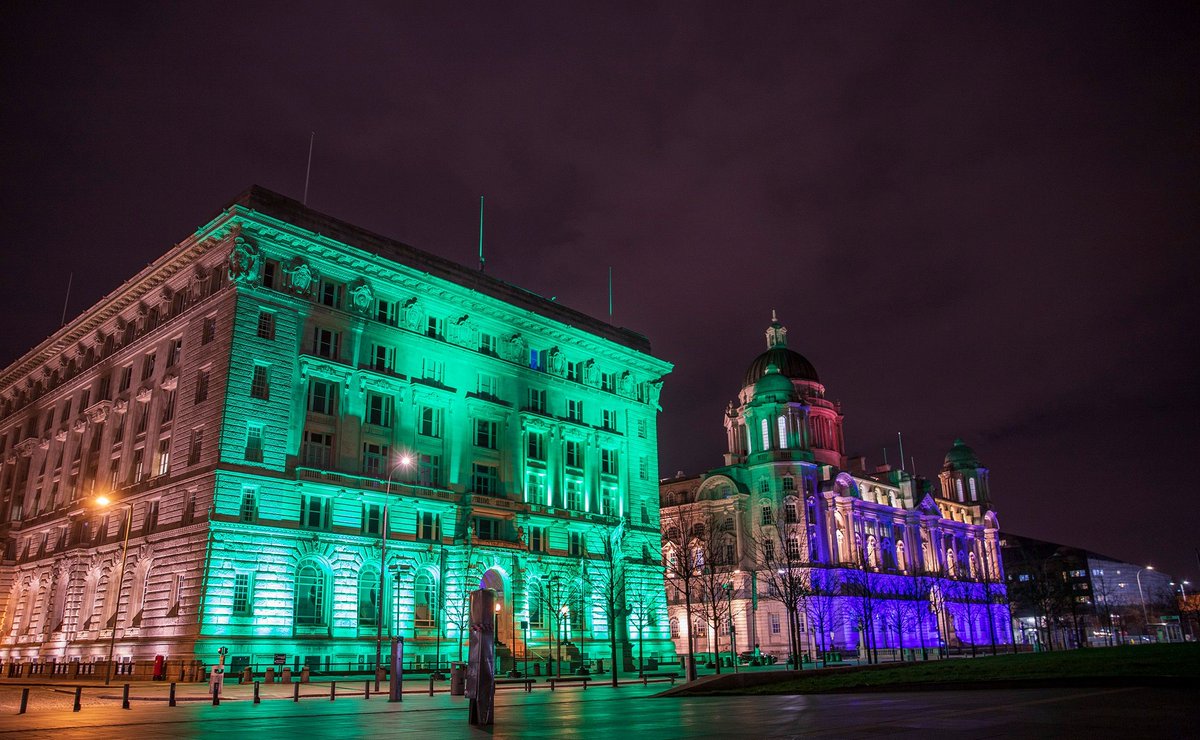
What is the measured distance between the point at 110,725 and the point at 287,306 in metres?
40.4

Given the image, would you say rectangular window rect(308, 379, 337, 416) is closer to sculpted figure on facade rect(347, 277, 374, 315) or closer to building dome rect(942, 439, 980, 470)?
sculpted figure on facade rect(347, 277, 374, 315)

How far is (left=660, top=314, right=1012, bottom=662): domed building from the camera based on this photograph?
336ft

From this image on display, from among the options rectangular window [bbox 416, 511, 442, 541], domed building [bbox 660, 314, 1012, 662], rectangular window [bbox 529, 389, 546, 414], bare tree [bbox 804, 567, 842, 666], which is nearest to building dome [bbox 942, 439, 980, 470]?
domed building [bbox 660, 314, 1012, 662]

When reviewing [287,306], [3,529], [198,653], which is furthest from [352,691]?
[3,529]

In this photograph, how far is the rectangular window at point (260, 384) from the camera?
5562 centimetres

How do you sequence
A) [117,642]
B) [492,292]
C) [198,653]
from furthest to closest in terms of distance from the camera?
[492,292]
[117,642]
[198,653]

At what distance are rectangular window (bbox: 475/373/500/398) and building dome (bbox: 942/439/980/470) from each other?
105 m

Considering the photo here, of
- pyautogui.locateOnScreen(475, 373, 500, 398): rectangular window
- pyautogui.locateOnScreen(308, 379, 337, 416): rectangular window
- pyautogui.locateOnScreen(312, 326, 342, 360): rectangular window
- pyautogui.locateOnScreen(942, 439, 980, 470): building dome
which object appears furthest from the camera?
pyautogui.locateOnScreen(942, 439, 980, 470): building dome

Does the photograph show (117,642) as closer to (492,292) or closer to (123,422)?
(123,422)

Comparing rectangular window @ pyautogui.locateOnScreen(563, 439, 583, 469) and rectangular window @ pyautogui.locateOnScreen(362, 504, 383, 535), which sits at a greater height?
rectangular window @ pyautogui.locateOnScreen(563, 439, 583, 469)

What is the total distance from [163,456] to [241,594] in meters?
13.1

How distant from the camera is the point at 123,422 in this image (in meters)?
65.4

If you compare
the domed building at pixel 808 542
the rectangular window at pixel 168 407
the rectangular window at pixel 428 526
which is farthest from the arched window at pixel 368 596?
the domed building at pixel 808 542

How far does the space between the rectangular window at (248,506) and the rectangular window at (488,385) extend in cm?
2069
